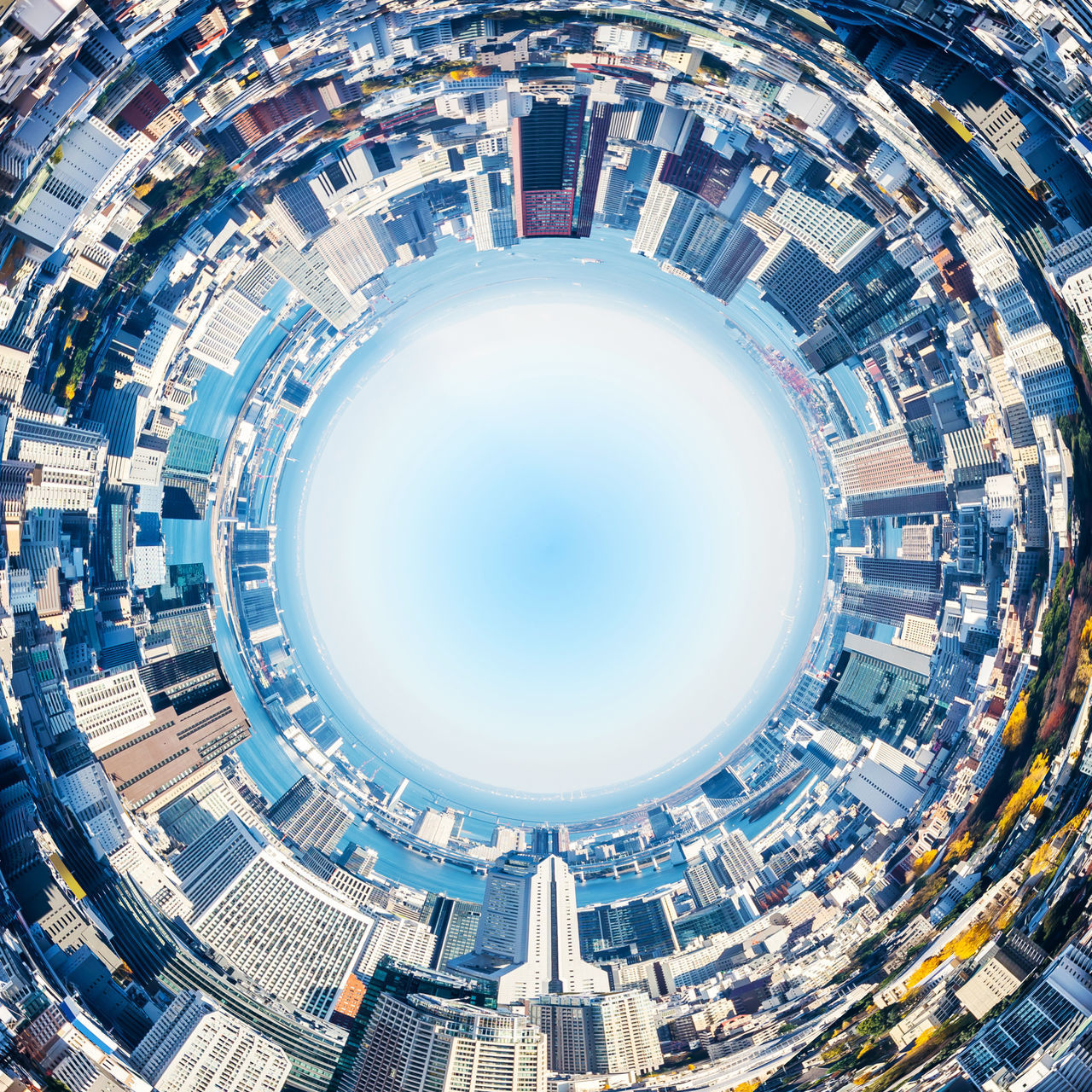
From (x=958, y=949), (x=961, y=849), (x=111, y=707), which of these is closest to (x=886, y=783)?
(x=961, y=849)

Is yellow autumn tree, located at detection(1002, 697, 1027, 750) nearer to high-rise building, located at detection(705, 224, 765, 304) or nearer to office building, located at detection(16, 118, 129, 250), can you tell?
high-rise building, located at detection(705, 224, 765, 304)

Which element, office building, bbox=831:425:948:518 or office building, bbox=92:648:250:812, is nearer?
office building, bbox=92:648:250:812

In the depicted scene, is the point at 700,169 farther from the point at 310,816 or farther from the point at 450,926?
the point at 450,926

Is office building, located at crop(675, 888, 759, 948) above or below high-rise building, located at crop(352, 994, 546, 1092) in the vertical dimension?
above

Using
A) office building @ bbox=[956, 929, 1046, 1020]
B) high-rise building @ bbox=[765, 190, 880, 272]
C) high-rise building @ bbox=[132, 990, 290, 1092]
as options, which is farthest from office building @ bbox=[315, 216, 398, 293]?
office building @ bbox=[956, 929, 1046, 1020]

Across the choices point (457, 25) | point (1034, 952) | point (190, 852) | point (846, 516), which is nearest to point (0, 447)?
point (190, 852)
